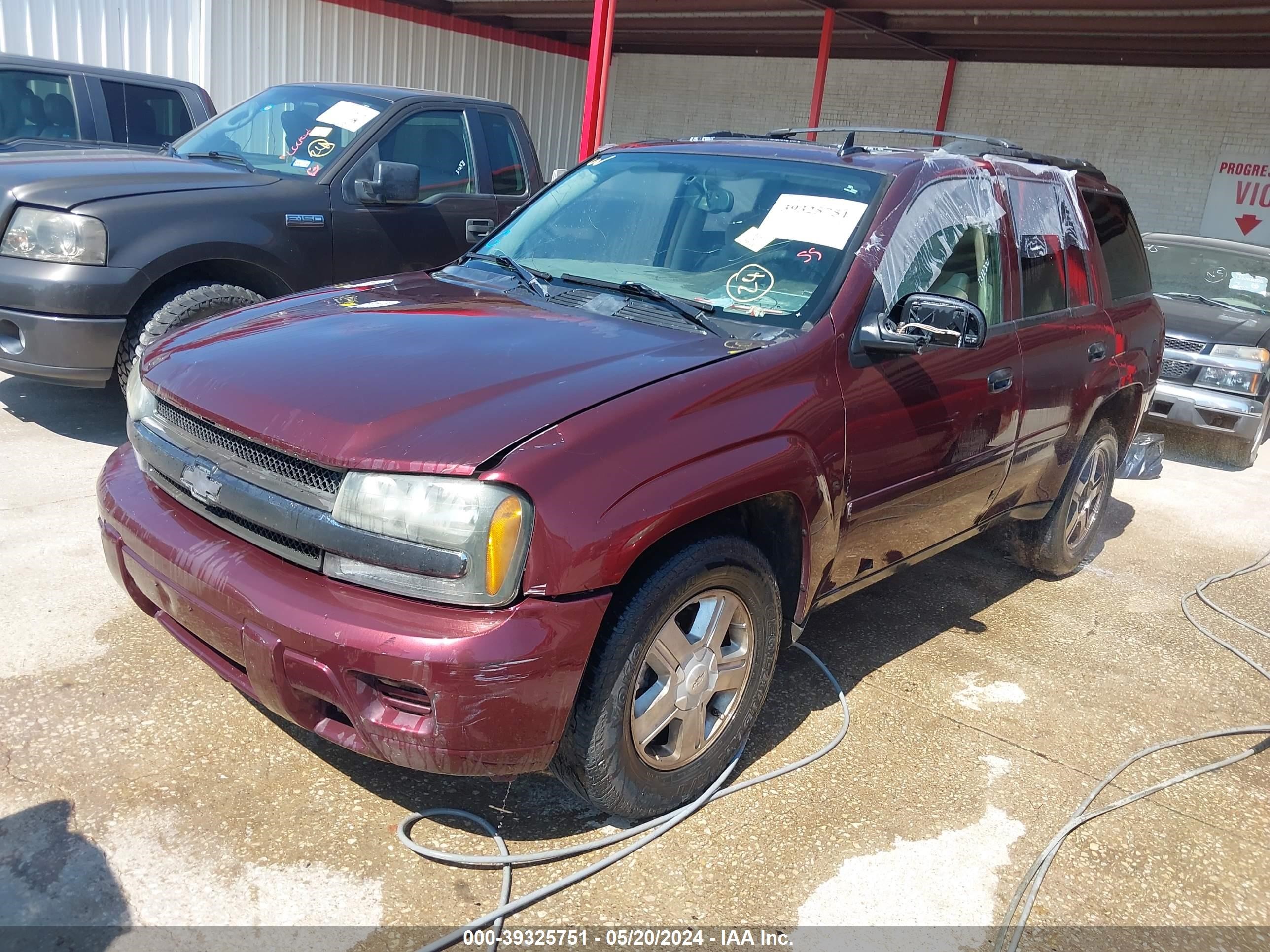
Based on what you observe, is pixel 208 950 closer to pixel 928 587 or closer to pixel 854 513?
pixel 854 513

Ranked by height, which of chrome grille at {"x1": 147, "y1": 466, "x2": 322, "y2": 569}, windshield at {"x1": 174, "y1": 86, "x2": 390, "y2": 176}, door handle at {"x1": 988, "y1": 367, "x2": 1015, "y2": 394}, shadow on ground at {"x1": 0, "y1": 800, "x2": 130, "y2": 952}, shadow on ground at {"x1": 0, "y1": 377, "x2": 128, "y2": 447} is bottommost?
shadow on ground at {"x1": 0, "y1": 377, "x2": 128, "y2": 447}

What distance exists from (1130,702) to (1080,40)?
11932 mm

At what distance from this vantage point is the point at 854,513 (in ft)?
10.1

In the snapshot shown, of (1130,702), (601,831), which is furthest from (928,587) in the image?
(601,831)

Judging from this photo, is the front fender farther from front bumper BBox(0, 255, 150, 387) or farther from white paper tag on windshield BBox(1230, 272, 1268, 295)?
white paper tag on windshield BBox(1230, 272, 1268, 295)

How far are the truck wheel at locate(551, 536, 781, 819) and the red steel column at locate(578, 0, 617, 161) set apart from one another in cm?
784

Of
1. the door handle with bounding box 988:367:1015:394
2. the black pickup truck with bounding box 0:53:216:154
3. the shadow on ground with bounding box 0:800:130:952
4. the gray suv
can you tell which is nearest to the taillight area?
the shadow on ground with bounding box 0:800:130:952

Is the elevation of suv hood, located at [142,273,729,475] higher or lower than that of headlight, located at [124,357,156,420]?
higher

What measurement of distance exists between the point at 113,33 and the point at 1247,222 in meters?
14.4

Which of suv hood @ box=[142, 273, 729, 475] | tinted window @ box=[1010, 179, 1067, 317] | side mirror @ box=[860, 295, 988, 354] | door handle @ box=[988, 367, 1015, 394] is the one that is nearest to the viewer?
suv hood @ box=[142, 273, 729, 475]

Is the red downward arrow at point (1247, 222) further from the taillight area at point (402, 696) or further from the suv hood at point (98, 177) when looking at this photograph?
the taillight area at point (402, 696)

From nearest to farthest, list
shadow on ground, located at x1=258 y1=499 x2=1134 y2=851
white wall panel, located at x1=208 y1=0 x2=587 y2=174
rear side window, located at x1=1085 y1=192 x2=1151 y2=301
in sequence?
shadow on ground, located at x1=258 y1=499 x2=1134 y2=851 → rear side window, located at x1=1085 y1=192 x2=1151 y2=301 → white wall panel, located at x1=208 y1=0 x2=587 y2=174

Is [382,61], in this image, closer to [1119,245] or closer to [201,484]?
[1119,245]

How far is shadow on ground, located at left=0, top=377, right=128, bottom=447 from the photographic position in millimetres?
5449
